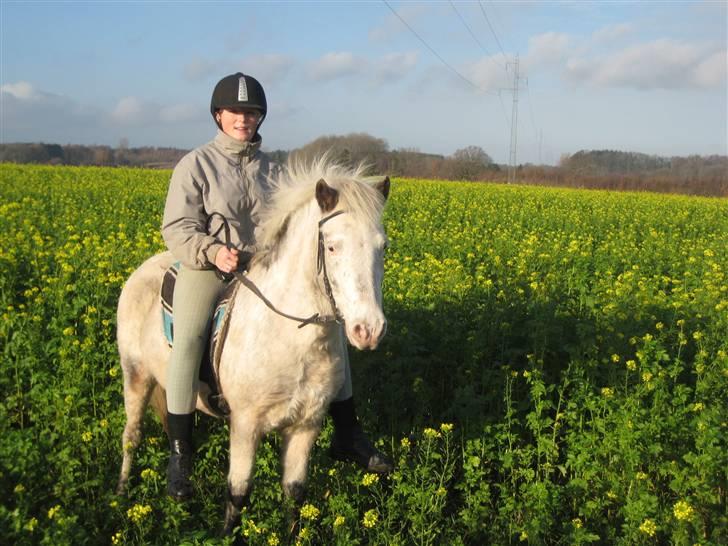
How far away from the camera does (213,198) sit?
11.5ft

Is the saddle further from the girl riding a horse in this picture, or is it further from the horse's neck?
the horse's neck

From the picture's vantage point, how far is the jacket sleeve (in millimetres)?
3328

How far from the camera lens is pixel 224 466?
174 inches

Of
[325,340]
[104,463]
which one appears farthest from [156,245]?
[325,340]

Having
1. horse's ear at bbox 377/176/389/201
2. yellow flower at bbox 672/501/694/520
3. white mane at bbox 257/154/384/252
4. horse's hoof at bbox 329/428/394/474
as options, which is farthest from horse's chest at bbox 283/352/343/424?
yellow flower at bbox 672/501/694/520

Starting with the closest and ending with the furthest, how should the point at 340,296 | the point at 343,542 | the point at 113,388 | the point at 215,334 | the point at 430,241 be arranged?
the point at 340,296, the point at 343,542, the point at 215,334, the point at 113,388, the point at 430,241

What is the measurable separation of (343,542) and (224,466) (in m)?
1.63

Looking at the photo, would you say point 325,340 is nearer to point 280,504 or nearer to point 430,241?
point 280,504

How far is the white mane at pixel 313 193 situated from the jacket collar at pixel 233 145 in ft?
0.92

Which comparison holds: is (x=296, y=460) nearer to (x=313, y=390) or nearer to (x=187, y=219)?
(x=313, y=390)

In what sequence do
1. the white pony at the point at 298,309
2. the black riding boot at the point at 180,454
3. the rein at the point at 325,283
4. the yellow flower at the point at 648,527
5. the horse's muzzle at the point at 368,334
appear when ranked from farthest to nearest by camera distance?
the black riding boot at the point at 180,454 < the yellow flower at the point at 648,527 < the rein at the point at 325,283 < the white pony at the point at 298,309 < the horse's muzzle at the point at 368,334

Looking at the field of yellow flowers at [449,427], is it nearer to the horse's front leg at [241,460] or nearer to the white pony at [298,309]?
the horse's front leg at [241,460]

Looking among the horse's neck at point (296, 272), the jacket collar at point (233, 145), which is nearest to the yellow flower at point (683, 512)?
the horse's neck at point (296, 272)

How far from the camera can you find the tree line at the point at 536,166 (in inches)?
1730
